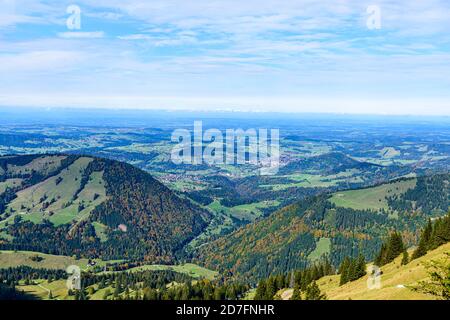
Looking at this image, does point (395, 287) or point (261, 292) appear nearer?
point (395, 287)

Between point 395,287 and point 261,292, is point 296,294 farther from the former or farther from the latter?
point 395,287

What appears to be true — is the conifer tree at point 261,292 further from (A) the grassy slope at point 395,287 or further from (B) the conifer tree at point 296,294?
(A) the grassy slope at point 395,287

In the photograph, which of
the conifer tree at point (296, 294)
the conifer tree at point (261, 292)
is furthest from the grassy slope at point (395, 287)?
the conifer tree at point (261, 292)

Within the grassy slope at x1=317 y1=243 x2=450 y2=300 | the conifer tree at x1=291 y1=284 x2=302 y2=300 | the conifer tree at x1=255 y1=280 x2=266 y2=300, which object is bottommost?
the conifer tree at x1=255 y1=280 x2=266 y2=300

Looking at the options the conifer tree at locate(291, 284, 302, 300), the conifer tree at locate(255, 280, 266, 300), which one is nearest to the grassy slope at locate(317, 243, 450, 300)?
the conifer tree at locate(291, 284, 302, 300)

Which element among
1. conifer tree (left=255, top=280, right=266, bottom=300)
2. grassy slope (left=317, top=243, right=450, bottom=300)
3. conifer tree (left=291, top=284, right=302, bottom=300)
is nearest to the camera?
grassy slope (left=317, top=243, right=450, bottom=300)

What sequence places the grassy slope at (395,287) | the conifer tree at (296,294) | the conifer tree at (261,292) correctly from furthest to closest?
the conifer tree at (261,292)
the conifer tree at (296,294)
the grassy slope at (395,287)

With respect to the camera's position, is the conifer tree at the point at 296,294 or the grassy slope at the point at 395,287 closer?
the grassy slope at the point at 395,287

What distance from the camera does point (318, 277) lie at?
12675 centimetres

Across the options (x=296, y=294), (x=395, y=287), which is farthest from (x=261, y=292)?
(x=395, y=287)

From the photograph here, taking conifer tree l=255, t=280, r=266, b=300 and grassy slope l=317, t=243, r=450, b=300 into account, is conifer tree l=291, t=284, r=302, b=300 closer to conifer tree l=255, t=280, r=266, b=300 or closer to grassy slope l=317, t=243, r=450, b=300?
grassy slope l=317, t=243, r=450, b=300
